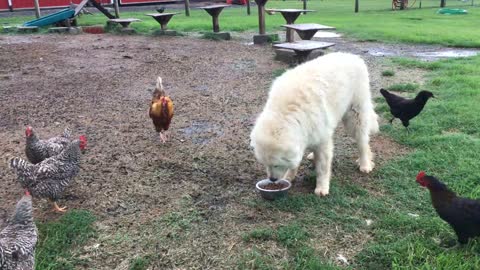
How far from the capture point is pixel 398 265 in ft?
10.8

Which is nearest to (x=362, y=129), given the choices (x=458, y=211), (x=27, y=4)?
(x=458, y=211)

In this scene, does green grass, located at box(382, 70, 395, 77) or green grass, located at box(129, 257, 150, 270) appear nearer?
green grass, located at box(129, 257, 150, 270)

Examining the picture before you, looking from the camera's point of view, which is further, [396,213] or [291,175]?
[291,175]

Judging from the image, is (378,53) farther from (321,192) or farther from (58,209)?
(58,209)

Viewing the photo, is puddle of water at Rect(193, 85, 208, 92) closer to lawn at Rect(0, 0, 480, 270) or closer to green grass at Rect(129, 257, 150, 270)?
lawn at Rect(0, 0, 480, 270)

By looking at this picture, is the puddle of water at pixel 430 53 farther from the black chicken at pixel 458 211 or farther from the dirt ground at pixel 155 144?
the black chicken at pixel 458 211

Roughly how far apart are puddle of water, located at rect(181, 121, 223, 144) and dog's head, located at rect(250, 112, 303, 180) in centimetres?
211

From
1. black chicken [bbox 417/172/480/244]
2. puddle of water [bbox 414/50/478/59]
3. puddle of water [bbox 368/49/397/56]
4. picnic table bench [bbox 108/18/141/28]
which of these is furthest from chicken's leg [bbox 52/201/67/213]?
picnic table bench [bbox 108/18/141/28]

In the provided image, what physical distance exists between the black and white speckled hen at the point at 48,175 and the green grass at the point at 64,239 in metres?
0.27

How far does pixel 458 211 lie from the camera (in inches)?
132

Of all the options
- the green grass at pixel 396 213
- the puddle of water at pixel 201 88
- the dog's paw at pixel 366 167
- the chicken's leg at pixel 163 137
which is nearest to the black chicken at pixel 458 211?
the green grass at pixel 396 213

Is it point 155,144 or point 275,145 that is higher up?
point 275,145

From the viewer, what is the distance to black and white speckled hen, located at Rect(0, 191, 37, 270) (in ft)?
9.71

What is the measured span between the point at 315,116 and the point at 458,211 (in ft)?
4.86
